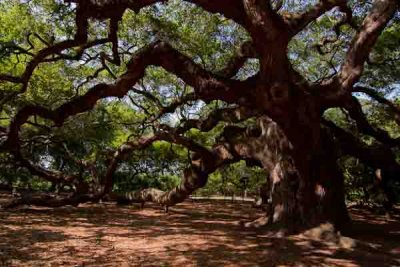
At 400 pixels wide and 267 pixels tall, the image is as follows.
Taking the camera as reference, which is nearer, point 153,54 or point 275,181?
point 153,54

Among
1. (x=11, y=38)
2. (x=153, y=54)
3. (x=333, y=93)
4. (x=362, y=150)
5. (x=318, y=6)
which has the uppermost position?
(x=11, y=38)

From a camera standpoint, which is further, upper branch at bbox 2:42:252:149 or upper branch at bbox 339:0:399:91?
upper branch at bbox 2:42:252:149

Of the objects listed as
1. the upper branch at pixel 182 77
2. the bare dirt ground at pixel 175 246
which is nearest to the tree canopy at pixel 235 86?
the upper branch at pixel 182 77

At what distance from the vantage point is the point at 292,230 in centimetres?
769

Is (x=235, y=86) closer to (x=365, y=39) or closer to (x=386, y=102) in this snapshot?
(x=365, y=39)

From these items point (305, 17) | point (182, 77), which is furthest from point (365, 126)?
point (182, 77)

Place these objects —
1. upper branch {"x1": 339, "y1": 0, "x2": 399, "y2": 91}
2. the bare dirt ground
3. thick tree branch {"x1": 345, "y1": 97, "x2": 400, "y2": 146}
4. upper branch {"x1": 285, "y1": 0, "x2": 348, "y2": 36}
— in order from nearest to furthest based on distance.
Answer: the bare dirt ground
upper branch {"x1": 339, "y1": 0, "x2": 399, "y2": 91}
upper branch {"x1": 285, "y1": 0, "x2": 348, "y2": 36}
thick tree branch {"x1": 345, "y1": 97, "x2": 400, "y2": 146}

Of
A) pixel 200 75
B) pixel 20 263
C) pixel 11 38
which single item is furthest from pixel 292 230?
pixel 11 38

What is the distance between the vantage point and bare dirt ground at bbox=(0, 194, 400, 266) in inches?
222

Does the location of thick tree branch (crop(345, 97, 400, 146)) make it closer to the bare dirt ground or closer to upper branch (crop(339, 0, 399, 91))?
the bare dirt ground

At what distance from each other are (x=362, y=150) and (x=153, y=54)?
503 cm

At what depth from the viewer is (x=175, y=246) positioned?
6590 millimetres

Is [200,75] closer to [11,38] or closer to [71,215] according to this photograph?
[71,215]

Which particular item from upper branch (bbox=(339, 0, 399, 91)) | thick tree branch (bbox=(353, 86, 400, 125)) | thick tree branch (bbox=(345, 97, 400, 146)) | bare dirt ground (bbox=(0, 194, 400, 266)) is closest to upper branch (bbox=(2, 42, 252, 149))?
upper branch (bbox=(339, 0, 399, 91))
